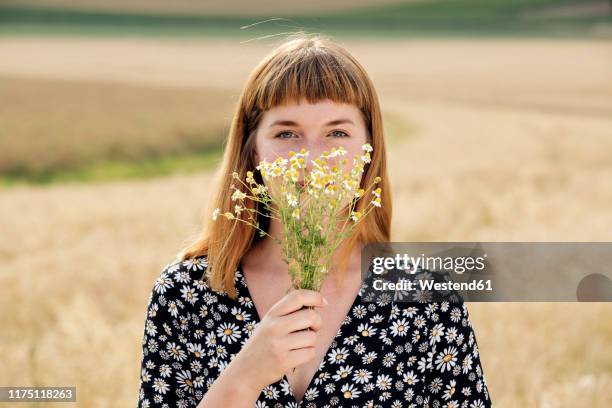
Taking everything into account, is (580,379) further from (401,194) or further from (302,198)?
(401,194)

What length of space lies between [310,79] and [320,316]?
26.3 inches

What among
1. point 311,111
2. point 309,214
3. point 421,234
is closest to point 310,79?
point 311,111

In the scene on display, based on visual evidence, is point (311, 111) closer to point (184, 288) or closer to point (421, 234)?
point (184, 288)

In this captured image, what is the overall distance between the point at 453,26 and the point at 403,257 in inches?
3351

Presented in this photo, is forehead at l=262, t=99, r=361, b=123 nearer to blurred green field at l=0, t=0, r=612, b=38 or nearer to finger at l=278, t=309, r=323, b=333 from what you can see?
finger at l=278, t=309, r=323, b=333

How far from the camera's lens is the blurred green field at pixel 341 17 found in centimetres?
7769

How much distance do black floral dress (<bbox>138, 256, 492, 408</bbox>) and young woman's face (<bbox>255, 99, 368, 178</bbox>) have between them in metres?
0.44

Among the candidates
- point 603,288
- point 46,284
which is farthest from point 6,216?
point 603,288

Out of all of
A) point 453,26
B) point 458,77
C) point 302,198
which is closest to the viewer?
point 302,198

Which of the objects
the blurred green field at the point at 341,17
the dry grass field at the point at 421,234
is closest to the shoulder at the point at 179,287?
the dry grass field at the point at 421,234

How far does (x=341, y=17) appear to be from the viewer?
9725cm

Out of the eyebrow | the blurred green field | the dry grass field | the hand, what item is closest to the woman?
the eyebrow

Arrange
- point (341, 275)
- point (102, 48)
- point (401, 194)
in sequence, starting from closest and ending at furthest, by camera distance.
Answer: point (341, 275), point (401, 194), point (102, 48)

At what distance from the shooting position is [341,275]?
237 cm
